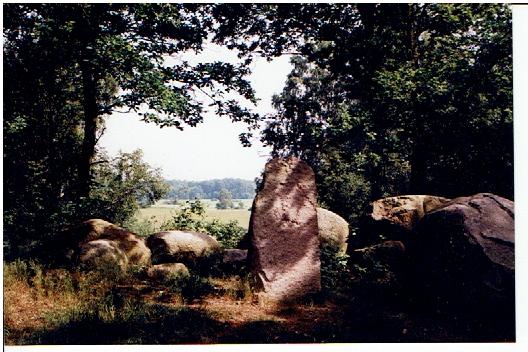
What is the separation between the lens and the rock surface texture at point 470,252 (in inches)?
215

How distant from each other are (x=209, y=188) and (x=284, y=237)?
9.36 m

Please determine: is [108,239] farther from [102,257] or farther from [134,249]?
[102,257]

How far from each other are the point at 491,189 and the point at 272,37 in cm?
691

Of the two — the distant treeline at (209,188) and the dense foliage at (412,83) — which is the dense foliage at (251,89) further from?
the distant treeline at (209,188)

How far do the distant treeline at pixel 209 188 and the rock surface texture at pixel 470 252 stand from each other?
336 inches

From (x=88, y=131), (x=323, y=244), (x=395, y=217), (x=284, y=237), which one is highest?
(x=88, y=131)

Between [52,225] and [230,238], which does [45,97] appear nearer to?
[52,225]

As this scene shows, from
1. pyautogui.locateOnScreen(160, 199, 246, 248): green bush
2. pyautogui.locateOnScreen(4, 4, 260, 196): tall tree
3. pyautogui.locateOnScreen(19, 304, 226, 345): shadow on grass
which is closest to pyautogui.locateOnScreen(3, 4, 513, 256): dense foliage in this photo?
pyautogui.locateOnScreen(4, 4, 260, 196): tall tree

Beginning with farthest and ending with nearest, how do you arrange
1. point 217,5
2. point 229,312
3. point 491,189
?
point 217,5 → point 491,189 → point 229,312

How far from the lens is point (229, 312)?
6109mm

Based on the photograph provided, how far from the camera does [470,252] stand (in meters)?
5.68

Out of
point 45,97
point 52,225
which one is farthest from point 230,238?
point 45,97

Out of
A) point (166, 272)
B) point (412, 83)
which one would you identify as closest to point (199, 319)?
point (166, 272)

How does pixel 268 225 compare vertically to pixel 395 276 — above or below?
above
